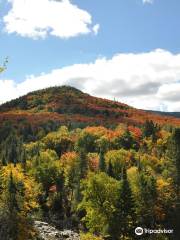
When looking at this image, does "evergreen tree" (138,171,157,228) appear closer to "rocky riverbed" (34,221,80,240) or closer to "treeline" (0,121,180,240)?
"treeline" (0,121,180,240)

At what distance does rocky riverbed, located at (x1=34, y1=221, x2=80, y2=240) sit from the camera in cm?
9969

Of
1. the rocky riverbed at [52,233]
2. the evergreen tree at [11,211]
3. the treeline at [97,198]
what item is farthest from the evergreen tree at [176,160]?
the evergreen tree at [11,211]

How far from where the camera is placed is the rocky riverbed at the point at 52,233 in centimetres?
9969

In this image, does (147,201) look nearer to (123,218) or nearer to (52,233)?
(123,218)

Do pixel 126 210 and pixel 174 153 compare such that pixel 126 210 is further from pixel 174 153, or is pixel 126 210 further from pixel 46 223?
pixel 46 223

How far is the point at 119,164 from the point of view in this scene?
464 ft

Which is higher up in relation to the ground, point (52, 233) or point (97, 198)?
point (97, 198)

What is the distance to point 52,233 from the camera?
103 metres

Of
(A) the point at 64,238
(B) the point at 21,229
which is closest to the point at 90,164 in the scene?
(A) the point at 64,238

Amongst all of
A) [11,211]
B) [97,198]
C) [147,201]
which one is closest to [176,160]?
[147,201]

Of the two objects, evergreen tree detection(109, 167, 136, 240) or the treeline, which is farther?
the treeline

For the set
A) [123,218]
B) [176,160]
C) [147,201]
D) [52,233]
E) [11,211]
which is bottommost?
[52,233]

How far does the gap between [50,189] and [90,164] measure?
15.6 m

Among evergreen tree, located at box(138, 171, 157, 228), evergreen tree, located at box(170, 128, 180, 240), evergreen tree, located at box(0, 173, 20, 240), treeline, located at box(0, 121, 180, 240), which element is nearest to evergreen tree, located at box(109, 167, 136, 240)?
treeline, located at box(0, 121, 180, 240)
